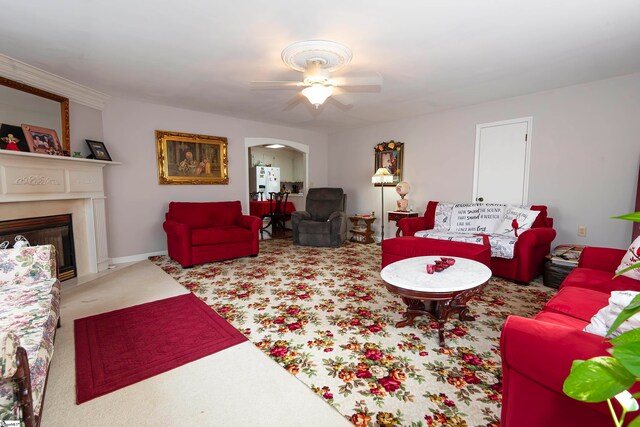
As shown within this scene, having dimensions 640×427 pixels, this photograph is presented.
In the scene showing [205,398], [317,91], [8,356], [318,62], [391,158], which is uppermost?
[318,62]

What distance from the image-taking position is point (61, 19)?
2.14m

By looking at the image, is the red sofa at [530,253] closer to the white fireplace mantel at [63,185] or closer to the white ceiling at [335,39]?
the white ceiling at [335,39]

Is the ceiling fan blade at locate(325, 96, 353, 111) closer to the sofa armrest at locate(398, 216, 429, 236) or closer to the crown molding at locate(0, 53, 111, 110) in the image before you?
the sofa armrest at locate(398, 216, 429, 236)

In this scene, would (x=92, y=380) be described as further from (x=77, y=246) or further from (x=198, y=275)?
(x=77, y=246)

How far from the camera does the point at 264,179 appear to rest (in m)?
9.66

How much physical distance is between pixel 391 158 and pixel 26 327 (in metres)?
5.13

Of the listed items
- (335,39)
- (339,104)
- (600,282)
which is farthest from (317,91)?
(600,282)

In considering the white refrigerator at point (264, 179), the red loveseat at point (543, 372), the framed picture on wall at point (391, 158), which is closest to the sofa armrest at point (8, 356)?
the red loveseat at point (543, 372)

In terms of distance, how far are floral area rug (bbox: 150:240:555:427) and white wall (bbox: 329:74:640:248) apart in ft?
3.76

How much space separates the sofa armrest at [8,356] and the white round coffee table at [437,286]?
6.11ft

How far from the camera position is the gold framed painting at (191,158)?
4566 mm

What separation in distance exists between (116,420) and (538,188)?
15.6ft

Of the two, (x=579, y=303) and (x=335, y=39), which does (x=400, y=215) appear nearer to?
(x=335, y=39)

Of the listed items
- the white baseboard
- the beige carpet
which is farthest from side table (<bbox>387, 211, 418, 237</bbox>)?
the white baseboard
